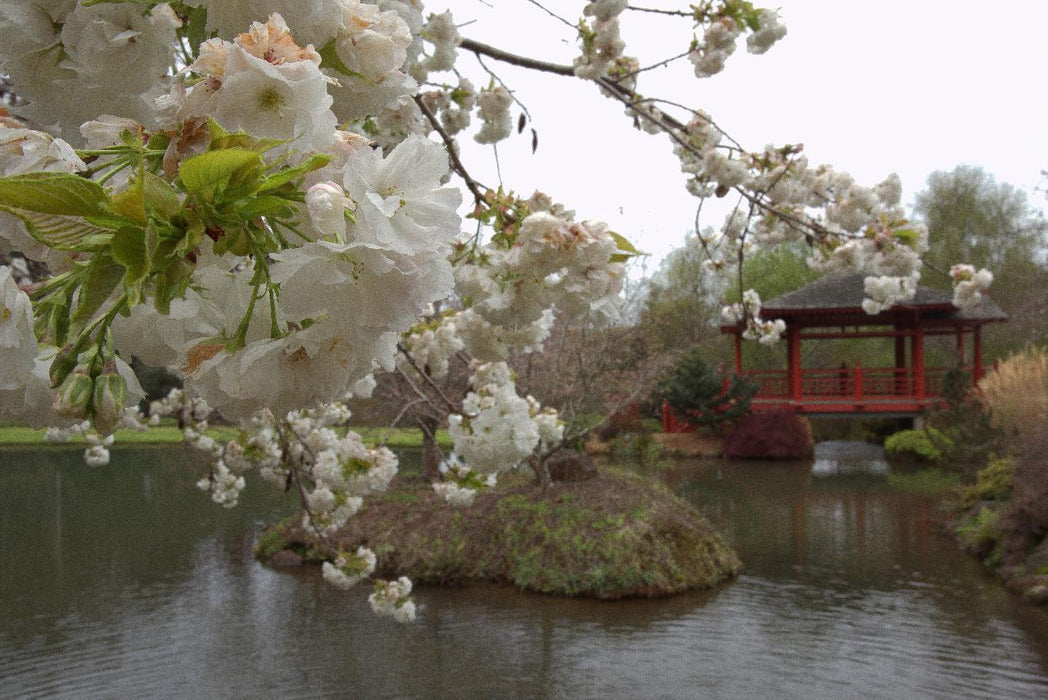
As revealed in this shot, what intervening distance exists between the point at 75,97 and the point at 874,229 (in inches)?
79.0

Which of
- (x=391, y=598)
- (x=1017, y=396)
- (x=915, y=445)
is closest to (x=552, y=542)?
(x=391, y=598)

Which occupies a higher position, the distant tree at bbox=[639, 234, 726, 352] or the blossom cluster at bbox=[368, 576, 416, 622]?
the distant tree at bbox=[639, 234, 726, 352]

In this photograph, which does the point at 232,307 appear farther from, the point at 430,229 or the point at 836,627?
the point at 836,627

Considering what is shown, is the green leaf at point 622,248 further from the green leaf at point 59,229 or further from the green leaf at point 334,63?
the green leaf at point 59,229

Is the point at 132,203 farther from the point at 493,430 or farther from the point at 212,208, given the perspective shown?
the point at 493,430

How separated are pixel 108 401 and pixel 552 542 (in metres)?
5.96

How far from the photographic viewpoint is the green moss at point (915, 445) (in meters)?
12.5

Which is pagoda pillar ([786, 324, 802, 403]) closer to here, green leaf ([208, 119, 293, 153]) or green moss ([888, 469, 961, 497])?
green moss ([888, 469, 961, 497])

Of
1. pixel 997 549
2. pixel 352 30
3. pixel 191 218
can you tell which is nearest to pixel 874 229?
pixel 352 30

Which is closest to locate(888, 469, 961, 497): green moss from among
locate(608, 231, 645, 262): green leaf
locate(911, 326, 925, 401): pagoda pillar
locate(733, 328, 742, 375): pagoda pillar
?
locate(911, 326, 925, 401): pagoda pillar

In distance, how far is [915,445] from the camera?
42.7 ft

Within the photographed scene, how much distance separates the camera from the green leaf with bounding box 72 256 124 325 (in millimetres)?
466

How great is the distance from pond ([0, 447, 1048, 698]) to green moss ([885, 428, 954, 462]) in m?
5.00

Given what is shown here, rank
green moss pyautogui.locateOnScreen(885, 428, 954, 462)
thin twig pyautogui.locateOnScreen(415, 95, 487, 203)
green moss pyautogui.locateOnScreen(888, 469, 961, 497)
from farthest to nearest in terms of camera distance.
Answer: green moss pyautogui.locateOnScreen(885, 428, 954, 462) → green moss pyautogui.locateOnScreen(888, 469, 961, 497) → thin twig pyautogui.locateOnScreen(415, 95, 487, 203)
